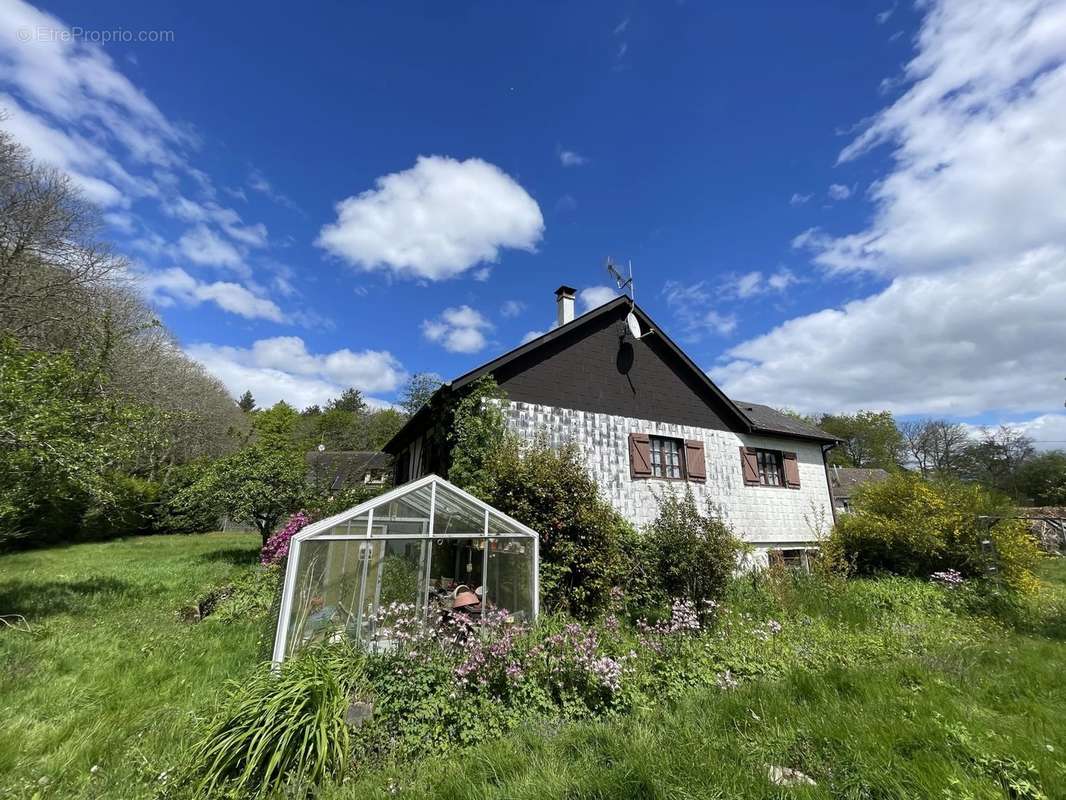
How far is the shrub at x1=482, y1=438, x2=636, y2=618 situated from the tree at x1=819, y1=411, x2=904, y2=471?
161ft

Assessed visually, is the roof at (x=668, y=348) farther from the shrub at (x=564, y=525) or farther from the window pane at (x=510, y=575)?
the window pane at (x=510, y=575)

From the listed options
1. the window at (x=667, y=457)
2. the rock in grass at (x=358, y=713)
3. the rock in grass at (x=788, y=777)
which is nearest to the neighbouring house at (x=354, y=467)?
the window at (x=667, y=457)

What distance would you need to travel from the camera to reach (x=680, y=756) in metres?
3.33

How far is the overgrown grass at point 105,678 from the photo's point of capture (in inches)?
143

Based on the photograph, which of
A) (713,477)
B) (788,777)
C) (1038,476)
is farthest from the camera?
(1038,476)

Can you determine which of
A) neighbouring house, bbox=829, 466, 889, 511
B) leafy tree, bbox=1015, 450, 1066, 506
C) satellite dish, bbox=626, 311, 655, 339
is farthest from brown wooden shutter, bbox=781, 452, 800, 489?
leafy tree, bbox=1015, 450, 1066, 506

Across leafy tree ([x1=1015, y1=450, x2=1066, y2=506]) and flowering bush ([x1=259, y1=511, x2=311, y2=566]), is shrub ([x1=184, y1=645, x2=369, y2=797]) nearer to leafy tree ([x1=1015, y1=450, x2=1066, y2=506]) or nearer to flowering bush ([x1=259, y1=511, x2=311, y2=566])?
flowering bush ([x1=259, y1=511, x2=311, y2=566])

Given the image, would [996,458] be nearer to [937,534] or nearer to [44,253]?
[937,534]

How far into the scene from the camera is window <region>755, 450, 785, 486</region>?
548 inches

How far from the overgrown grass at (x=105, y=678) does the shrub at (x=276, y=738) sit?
1.76 feet

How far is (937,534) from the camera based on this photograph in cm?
1064

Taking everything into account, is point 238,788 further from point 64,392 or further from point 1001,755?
point 64,392

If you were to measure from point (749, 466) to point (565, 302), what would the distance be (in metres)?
7.43

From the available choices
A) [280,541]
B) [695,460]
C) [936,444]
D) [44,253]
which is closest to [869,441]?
[936,444]
